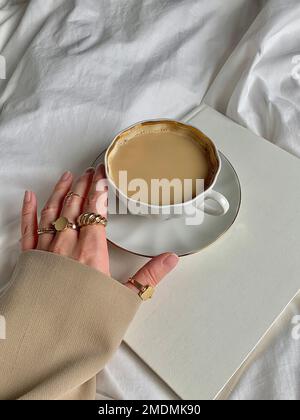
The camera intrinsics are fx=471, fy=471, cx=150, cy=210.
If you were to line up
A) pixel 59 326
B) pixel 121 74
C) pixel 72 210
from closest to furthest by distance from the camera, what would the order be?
1. pixel 59 326
2. pixel 72 210
3. pixel 121 74

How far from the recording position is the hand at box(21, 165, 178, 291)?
510 millimetres

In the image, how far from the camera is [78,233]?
55 centimetres

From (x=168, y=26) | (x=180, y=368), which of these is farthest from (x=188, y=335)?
(x=168, y=26)

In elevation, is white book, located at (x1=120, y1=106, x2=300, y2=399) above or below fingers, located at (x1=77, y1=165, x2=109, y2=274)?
below

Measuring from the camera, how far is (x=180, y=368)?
1.55ft

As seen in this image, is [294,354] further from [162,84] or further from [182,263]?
[162,84]

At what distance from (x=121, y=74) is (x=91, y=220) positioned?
0.30m

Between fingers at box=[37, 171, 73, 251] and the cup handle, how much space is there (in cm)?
17

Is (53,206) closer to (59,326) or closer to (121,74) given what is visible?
(59,326)

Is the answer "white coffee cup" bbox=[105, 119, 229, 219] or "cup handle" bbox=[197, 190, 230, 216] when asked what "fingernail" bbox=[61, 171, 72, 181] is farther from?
"cup handle" bbox=[197, 190, 230, 216]

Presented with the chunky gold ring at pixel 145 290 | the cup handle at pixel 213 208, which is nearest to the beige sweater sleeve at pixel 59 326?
the chunky gold ring at pixel 145 290

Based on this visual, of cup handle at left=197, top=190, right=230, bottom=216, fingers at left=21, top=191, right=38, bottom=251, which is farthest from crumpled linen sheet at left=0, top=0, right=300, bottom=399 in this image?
cup handle at left=197, top=190, right=230, bottom=216

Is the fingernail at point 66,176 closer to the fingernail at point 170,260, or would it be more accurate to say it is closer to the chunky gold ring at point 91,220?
the chunky gold ring at point 91,220

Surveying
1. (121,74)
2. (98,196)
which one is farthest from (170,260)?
(121,74)
